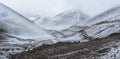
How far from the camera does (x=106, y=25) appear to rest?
43.0 metres

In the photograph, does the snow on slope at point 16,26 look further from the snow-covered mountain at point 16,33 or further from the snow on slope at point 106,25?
the snow on slope at point 106,25

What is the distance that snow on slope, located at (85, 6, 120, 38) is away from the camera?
128 feet

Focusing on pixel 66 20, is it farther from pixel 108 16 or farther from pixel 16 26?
pixel 16 26

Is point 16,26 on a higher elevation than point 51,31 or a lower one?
higher

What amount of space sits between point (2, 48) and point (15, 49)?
1.19m

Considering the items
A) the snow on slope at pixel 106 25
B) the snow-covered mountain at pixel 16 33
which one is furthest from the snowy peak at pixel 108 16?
the snow-covered mountain at pixel 16 33

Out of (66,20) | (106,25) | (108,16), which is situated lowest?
(106,25)

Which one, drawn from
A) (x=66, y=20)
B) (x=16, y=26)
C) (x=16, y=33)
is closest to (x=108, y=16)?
(x=66, y=20)

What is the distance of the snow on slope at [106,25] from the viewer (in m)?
38.9

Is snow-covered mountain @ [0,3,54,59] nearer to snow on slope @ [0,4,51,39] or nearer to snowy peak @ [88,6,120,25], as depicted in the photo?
snow on slope @ [0,4,51,39]

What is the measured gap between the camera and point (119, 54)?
2098 cm

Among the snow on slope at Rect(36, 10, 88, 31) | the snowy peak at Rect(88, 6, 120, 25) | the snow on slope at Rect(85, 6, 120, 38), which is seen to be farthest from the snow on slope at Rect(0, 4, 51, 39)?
the snowy peak at Rect(88, 6, 120, 25)

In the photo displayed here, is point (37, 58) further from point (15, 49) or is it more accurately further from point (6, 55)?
point (15, 49)

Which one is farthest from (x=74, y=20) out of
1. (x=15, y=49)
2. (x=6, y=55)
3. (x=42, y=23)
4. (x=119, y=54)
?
(x=119, y=54)
